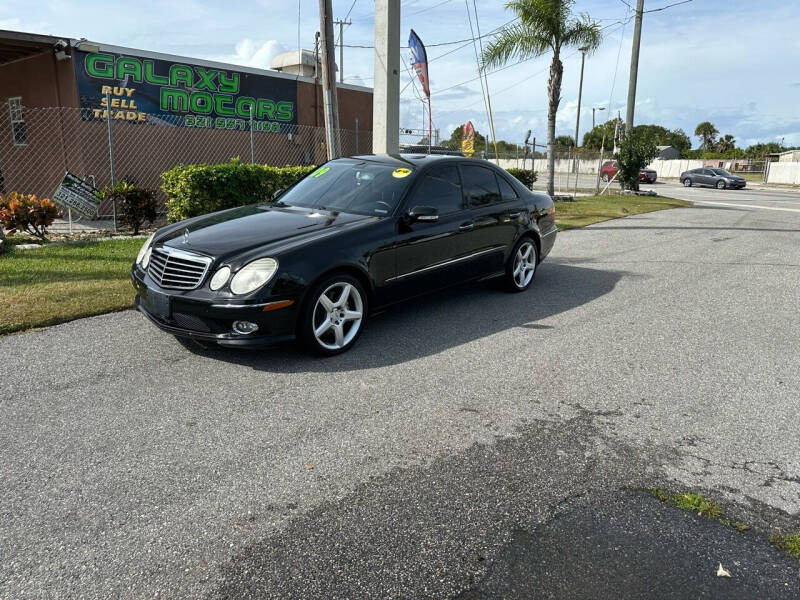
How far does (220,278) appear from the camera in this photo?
4445mm

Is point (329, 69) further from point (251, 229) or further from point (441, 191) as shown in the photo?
point (251, 229)

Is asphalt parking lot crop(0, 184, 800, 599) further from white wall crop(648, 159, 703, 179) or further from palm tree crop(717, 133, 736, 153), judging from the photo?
palm tree crop(717, 133, 736, 153)

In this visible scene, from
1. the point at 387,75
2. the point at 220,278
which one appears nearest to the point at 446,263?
the point at 220,278

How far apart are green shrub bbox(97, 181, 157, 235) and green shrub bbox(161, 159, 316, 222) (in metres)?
0.36

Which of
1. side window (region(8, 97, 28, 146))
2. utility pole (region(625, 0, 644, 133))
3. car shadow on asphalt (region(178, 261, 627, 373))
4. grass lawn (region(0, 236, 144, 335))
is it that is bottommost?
car shadow on asphalt (region(178, 261, 627, 373))

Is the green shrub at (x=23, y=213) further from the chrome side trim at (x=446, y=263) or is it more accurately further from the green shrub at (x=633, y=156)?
the green shrub at (x=633, y=156)

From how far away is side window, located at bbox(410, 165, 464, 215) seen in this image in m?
5.78

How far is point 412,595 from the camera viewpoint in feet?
7.75

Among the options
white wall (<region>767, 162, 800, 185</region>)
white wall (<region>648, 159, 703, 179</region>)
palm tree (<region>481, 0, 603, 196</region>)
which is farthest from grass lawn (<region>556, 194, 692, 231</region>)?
white wall (<region>648, 159, 703, 179</region>)

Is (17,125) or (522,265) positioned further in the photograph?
(17,125)

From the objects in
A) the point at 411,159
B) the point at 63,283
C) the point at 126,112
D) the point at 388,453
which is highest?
the point at 126,112

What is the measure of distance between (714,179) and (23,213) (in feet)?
127

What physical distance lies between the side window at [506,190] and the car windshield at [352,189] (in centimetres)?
143

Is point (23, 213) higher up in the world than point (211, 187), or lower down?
lower down
